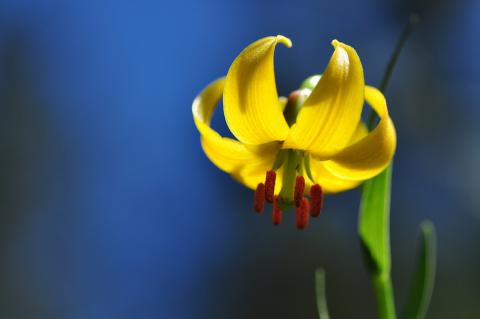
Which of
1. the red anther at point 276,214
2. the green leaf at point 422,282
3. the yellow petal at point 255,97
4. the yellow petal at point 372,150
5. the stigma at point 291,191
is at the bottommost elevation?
the green leaf at point 422,282

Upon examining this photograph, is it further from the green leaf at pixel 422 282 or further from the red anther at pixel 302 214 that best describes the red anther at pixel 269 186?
the green leaf at pixel 422 282

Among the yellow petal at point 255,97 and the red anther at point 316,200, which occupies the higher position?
the yellow petal at point 255,97

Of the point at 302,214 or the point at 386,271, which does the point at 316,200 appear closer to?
the point at 302,214

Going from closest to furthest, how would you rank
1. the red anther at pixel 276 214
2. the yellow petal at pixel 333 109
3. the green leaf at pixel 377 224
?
the yellow petal at pixel 333 109, the green leaf at pixel 377 224, the red anther at pixel 276 214

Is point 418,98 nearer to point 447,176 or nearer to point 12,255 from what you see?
point 447,176

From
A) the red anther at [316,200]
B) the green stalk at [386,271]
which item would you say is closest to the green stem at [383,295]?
the green stalk at [386,271]

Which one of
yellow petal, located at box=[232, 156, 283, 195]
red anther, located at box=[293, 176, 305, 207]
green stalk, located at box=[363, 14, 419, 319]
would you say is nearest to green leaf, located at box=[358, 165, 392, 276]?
green stalk, located at box=[363, 14, 419, 319]

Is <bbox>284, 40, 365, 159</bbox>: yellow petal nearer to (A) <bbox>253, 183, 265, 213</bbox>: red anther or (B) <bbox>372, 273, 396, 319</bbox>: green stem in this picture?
(A) <bbox>253, 183, 265, 213</bbox>: red anther
